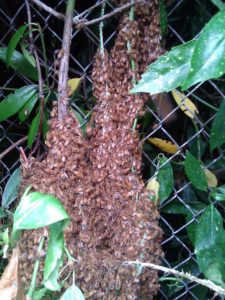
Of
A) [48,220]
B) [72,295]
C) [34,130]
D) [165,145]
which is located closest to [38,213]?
[48,220]

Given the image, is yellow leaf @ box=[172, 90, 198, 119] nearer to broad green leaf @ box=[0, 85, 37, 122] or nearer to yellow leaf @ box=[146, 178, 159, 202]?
yellow leaf @ box=[146, 178, 159, 202]

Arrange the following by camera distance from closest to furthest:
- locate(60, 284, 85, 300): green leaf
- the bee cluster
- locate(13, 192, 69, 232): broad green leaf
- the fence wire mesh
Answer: locate(13, 192, 69, 232): broad green leaf
locate(60, 284, 85, 300): green leaf
the bee cluster
the fence wire mesh

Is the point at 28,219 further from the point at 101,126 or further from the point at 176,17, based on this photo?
the point at 176,17

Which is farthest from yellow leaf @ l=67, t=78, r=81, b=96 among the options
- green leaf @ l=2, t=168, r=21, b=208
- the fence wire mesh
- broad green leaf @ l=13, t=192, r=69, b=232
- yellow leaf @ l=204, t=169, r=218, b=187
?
broad green leaf @ l=13, t=192, r=69, b=232

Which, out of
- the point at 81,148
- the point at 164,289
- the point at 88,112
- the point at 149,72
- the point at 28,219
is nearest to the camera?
the point at 28,219

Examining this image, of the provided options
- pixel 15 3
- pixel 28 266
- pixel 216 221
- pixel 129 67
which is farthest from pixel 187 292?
pixel 15 3

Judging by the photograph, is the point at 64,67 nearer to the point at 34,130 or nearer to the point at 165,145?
the point at 34,130
